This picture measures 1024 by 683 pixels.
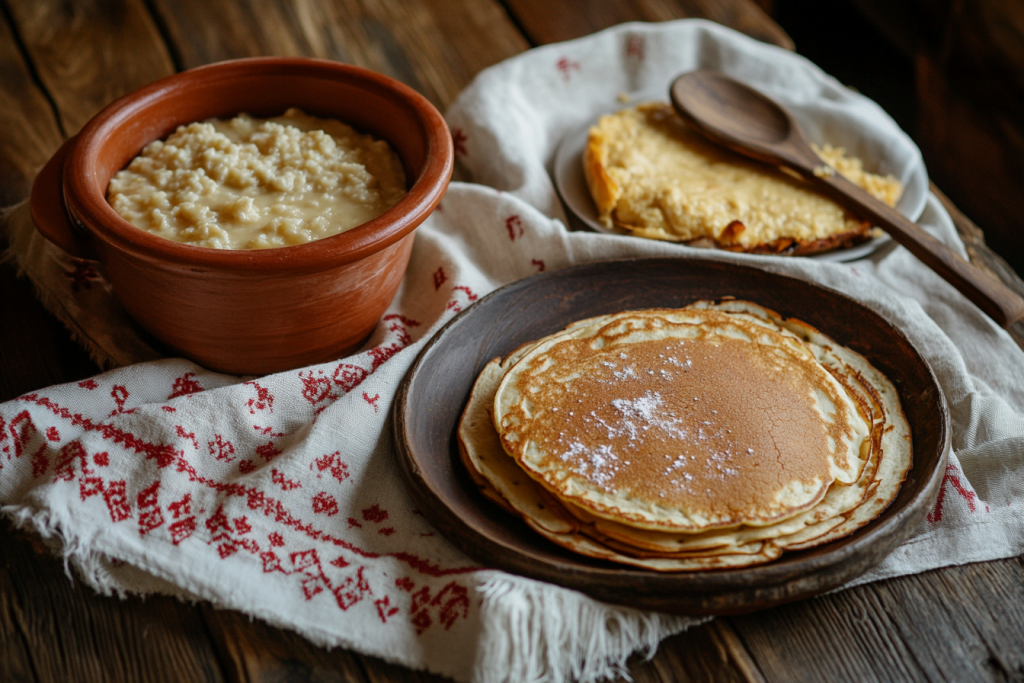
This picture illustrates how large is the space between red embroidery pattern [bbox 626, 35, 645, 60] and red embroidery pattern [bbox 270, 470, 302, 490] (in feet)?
5.66

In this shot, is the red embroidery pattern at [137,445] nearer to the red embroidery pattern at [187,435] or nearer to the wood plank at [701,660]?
the red embroidery pattern at [187,435]

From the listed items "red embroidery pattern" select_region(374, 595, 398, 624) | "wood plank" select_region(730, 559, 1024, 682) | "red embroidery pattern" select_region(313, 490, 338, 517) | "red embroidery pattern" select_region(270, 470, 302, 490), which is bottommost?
"wood plank" select_region(730, 559, 1024, 682)

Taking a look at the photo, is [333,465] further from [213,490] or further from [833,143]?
[833,143]

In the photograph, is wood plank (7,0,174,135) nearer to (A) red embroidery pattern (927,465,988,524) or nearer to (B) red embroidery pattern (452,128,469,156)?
(B) red embroidery pattern (452,128,469,156)

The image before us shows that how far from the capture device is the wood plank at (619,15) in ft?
8.98

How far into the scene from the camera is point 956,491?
1394mm

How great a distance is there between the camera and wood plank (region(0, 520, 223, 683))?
1.19m

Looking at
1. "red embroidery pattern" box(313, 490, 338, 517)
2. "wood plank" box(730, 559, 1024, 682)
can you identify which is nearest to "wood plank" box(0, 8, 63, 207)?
"red embroidery pattern" box(313, 490, 338, 517)

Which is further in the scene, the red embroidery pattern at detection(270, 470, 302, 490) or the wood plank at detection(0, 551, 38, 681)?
the red embroidery pattern at detection(270, 470, 302, 490)

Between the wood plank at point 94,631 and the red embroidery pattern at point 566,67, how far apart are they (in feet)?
5.79

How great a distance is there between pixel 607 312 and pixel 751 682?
0.78 meters

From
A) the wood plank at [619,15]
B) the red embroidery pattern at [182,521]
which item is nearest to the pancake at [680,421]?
the red embroidery pattern at [182,521]

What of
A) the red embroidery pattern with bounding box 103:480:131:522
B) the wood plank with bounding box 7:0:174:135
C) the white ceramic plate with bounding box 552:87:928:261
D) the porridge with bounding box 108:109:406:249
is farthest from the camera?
the wood plank with bounding box 7:0:174:135

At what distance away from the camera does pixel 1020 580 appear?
51.6 inches
